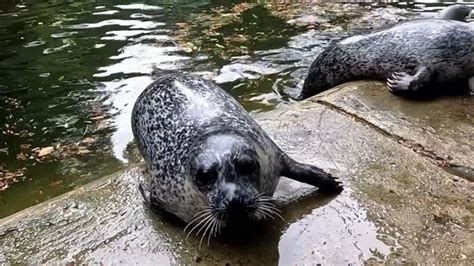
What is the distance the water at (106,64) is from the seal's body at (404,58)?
24.2 inches

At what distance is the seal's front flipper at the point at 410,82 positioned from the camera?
5.34 meters

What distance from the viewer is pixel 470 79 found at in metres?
5.73

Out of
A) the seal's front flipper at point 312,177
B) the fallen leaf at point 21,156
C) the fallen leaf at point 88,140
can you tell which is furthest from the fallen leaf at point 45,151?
the seal's front flipper at point 312,177

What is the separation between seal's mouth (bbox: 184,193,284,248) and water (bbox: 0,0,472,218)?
6.75ft

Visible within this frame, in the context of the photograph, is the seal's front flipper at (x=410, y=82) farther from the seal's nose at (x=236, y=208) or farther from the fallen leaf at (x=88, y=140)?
the seal's nose at (x=236, y=208)

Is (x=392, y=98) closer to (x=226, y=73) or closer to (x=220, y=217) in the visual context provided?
(x=226, y=73)

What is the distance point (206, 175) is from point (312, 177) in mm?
818

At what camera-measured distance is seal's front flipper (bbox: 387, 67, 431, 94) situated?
17.5 feet

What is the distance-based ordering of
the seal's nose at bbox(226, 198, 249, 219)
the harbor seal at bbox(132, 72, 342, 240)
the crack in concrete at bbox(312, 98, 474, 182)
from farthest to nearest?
the crack in concrete at bbox(312, 98, 474, 182)
the harbor seal at bbox(132, 72, 342, 240)
the seal's nose at bbox(226, 198, 249, 219)

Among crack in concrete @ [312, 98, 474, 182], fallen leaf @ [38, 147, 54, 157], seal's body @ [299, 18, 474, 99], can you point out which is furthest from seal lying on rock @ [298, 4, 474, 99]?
fallen leaf @ [38, 147, 54, 157]

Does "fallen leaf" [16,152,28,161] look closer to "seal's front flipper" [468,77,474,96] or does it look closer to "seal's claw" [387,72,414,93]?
"seal's claw" [387,72,414,93]

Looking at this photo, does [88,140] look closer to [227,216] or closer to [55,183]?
[55,183]

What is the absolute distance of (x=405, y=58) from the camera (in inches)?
230

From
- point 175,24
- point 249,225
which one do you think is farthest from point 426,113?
point 175,24
